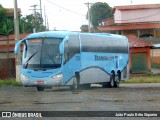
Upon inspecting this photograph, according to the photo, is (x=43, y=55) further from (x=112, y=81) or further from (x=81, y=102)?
(x=81, y=102)

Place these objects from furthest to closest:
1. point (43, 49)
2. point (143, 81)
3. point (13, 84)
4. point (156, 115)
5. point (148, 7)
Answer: point (148, 7)
point (143, 81)
point (13, 84)
point (43, 49)
point (156, 115)

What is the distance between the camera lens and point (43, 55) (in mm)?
26828

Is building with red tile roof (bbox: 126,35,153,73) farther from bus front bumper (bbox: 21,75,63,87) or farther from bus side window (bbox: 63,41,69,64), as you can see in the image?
bus front bumper (bbox: 21,75,63,87)

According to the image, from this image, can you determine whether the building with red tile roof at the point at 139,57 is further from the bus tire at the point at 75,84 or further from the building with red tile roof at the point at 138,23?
the bus tire at the point at 75,84

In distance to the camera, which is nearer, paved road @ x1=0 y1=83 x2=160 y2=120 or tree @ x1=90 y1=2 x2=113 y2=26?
paved road @ x1=0 y1=83 x2=160 y2=120

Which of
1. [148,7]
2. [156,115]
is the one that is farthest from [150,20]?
[156,115]

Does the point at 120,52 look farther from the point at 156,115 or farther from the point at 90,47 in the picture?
the point at 156,115

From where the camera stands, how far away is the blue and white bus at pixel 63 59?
1056 inches

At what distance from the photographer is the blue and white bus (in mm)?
26828

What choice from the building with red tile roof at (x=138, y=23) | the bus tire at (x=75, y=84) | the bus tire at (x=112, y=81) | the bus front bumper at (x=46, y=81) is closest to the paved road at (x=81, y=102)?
the bus front bumper at (x=46, y=81)

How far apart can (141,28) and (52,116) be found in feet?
208

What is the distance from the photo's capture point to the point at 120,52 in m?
34.9

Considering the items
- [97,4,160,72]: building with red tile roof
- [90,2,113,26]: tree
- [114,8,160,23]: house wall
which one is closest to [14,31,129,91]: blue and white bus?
[97,4,160,72]: building with red tile roof

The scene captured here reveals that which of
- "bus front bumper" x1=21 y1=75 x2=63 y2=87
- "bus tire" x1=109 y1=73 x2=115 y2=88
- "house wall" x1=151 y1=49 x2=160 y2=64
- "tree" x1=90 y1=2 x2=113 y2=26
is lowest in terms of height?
"house wall" x1=151 y1=49 x2=160 y2=64
